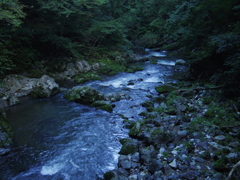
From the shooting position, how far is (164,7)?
33.5 meters

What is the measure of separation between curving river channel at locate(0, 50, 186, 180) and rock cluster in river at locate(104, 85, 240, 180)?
0.68 metres

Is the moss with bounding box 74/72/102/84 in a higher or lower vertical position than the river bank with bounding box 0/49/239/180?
higher

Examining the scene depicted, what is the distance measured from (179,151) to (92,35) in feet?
61.2

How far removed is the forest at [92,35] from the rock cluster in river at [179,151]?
7.57ft

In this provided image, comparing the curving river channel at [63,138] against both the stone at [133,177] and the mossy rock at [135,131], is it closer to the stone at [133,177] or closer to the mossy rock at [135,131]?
the mossy rock at [135,131]

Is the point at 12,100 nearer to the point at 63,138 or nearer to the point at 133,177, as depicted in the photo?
the point at 63,138

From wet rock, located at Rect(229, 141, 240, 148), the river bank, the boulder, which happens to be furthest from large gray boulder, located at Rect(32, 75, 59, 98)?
wet rock, located at Rect(229, 141, 240, 148)

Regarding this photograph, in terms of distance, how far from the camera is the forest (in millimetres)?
7113

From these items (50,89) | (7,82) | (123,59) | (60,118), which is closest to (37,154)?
(60,118)

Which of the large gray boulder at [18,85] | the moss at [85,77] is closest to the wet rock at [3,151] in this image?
the large gray boulder at [18,85]

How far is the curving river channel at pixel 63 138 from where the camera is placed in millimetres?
4805

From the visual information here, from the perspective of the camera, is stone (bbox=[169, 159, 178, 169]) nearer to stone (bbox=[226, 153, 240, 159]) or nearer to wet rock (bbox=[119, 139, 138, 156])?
stone (bbox=[226, 153, 240, 159])

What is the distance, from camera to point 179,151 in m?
4.36

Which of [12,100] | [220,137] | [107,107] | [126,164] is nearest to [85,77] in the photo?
[12,100]
